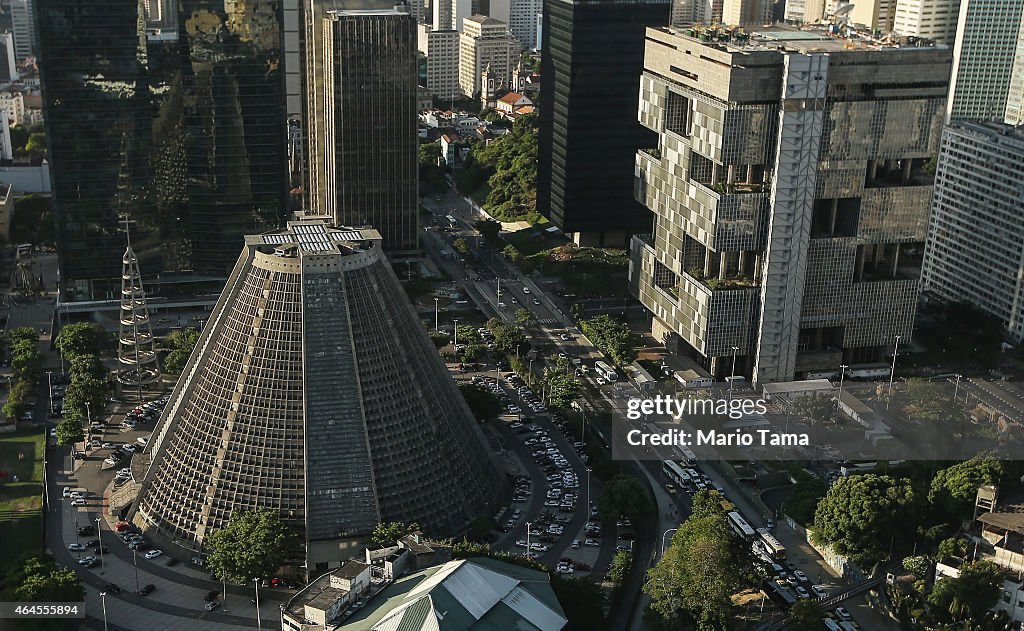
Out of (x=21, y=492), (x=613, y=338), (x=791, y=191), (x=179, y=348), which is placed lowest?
(x=21, y=492)

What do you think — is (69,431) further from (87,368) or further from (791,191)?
(791,191)

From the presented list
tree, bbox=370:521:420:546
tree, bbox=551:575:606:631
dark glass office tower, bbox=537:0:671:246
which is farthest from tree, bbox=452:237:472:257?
tree, bbox=551:575:606:631

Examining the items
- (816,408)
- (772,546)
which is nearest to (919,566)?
(772,546)

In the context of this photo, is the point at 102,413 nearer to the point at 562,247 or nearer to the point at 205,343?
the point at 205,343

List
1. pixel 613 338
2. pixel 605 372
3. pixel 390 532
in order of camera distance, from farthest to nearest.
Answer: pixel 613 338, pixel 605 372, pixel 390 532

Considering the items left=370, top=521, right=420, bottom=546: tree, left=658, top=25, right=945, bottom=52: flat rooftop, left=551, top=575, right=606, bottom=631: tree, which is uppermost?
left=658, top=25, right=945, bottom=52: flat rooftop

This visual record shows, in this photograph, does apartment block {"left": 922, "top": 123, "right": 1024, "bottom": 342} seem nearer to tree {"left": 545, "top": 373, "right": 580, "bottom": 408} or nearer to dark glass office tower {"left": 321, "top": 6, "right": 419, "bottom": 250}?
tree {"left": 545, "top": 373, "right": 580, "bottom": 408}
